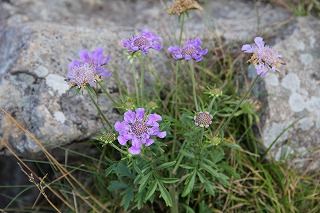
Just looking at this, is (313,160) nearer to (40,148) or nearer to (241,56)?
(241,56)

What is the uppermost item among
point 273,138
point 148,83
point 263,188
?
point 148,83

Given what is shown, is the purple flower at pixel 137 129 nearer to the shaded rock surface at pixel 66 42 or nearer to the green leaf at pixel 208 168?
the green leaf at pixel 208 168

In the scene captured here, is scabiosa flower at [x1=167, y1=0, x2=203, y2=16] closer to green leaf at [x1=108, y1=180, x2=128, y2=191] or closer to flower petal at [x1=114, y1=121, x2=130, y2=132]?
flower petal at [x1=114, y1=121, x2=130, y2=132]

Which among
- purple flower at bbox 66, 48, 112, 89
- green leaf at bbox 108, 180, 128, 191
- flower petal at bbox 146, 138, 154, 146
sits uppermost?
purple flower at bbox 66, 48, 112, 89

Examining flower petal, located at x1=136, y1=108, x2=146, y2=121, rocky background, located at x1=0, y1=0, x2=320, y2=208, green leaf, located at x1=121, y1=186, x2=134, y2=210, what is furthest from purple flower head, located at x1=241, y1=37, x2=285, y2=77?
green leaf, located at x1=121, y1=186, x2=134, y2=210

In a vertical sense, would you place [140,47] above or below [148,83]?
above

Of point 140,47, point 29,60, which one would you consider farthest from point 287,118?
point 29,60

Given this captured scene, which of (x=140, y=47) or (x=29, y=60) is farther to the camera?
(x=29, y=60)

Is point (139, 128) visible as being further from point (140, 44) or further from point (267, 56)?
point (267, 56)
